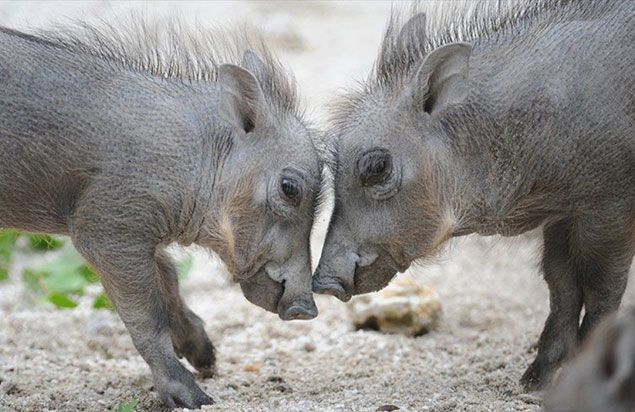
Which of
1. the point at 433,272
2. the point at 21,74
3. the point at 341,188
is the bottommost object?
the point at 433,272

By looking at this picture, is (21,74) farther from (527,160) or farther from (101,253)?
(527,160)

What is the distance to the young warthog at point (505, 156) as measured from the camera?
5992mm

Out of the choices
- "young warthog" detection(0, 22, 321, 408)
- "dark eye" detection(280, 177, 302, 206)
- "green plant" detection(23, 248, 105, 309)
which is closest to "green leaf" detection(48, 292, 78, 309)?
"green plant" detection(23, 248, 105, 309)

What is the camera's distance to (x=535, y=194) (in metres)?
6.17

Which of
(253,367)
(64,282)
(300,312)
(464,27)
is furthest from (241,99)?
(64,282)

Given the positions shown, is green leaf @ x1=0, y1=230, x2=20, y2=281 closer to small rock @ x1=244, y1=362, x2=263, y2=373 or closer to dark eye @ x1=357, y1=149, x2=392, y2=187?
small rock @ x1=244, y1=362, x2=263, y2=373

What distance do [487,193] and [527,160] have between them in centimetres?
27

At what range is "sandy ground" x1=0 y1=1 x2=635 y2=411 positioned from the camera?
6164 millimetres

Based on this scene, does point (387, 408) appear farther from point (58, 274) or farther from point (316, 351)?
point (58, 274)

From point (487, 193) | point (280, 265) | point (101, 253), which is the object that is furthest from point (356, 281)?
point (101, 253)

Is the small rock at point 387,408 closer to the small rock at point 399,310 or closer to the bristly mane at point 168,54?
the bristly mane at point 168,54

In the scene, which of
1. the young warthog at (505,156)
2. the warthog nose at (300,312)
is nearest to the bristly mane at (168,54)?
the young warthog at (505,156)

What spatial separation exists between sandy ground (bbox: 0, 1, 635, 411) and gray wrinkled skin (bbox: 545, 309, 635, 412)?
221cm

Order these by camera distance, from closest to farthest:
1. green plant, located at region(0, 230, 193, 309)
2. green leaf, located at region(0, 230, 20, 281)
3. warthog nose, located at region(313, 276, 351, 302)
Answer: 1. warthog nose, located at region(313, 276, 351, 302)
2. green plant, located at region(0, 230, 193, 309)
3. green leaf, located at region(0, 230, 20, 281)
